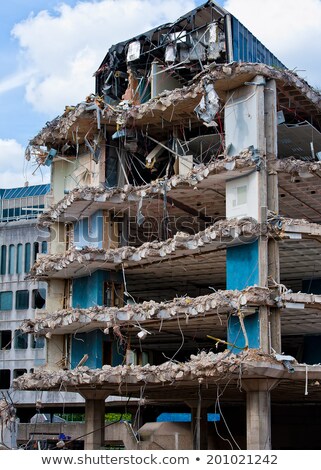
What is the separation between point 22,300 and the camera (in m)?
71.8

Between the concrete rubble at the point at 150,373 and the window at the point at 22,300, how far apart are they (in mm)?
29683

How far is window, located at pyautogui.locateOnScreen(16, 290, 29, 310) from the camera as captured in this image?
71438 millimetres

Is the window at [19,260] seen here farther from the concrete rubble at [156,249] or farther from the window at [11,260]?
the concrete rubble at [156,249]

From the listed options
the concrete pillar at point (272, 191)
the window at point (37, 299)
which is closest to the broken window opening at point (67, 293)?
the concrete pillar at point (272, 191)

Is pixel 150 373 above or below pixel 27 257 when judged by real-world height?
below

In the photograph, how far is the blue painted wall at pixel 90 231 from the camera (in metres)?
42.9

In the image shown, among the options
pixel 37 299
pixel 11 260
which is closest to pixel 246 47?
pixel 37 299

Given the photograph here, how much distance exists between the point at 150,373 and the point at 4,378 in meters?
36.6

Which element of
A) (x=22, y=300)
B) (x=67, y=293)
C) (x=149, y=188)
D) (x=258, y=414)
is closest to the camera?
(x=258, y=414)

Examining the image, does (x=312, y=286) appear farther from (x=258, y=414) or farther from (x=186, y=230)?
(x=258, y=414)

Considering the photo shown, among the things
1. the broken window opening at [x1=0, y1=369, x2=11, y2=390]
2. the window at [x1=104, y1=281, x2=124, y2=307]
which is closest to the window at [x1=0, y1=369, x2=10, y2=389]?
the broken window opening at [x1=0, y1=369, x2=11, y2=390]
